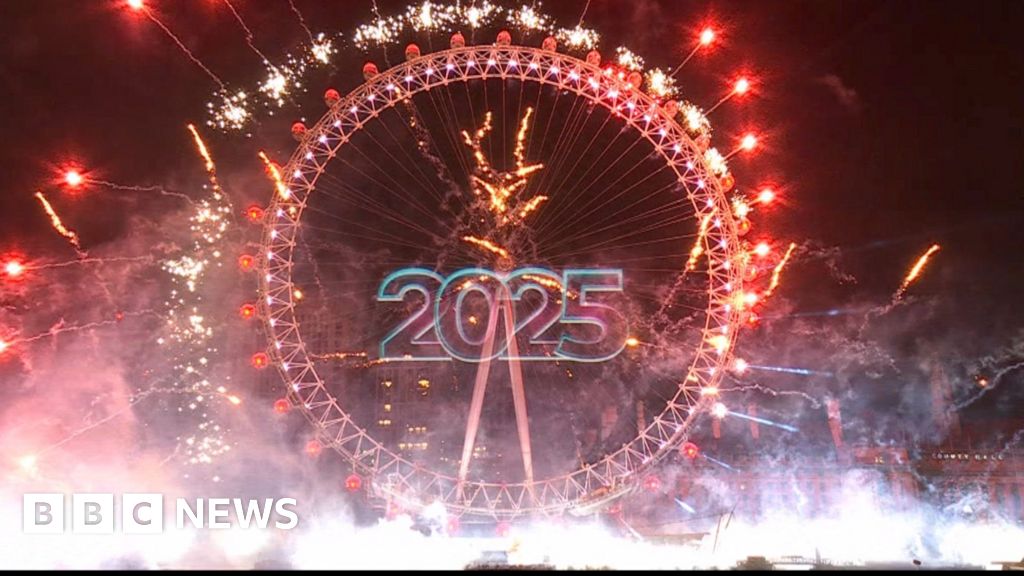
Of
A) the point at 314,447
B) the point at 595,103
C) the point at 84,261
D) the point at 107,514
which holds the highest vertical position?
the point at 595,103

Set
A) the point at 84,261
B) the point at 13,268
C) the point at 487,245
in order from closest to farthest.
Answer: the point at 487,245, the point at 13,268, the point at 84,261

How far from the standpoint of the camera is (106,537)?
763 inches

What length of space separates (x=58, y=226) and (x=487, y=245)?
45.0ft

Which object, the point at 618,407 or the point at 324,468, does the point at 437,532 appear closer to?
the point at 324,468

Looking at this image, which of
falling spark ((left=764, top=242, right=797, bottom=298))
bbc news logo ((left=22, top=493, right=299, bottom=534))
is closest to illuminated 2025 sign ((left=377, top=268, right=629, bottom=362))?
falling spark ((left=764, top=242, right=797, bottom=298))

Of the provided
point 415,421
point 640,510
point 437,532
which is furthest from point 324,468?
point 415,421

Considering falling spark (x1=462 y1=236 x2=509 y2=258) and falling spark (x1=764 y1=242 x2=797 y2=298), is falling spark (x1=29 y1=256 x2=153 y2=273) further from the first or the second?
falling spark (x1=764 y1=242 x2=797 y2=298)

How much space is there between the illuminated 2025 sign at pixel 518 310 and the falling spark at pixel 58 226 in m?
9.96

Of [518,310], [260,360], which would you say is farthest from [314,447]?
[518,310]

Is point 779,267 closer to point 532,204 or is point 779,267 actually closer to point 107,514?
point 532,204

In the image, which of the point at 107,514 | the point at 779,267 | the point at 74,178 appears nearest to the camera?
the point at 107,514

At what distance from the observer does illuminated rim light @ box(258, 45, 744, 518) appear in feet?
65.5

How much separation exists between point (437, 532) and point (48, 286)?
49.2 feet

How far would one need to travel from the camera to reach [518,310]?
20.7 metres
